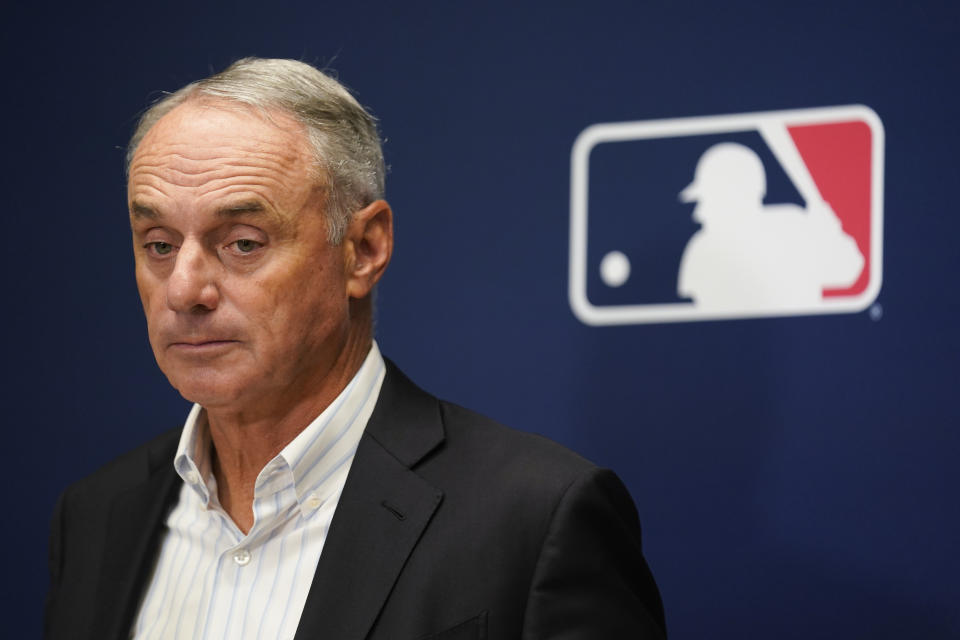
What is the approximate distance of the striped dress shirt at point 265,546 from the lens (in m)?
1.97

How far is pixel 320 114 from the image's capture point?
211 cm

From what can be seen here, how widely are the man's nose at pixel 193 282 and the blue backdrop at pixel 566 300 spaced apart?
2.76ft

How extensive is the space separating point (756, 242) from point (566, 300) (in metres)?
0.39

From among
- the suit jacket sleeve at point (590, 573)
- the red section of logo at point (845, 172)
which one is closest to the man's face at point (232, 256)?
the suit jacket sleeve at point (590, 573)

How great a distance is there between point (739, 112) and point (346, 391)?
3.07 feet

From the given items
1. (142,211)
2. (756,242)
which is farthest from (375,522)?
(756,242)

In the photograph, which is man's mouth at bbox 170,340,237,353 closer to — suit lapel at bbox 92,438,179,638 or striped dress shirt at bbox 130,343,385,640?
striped dress shirt at bbox 130,343,385,640

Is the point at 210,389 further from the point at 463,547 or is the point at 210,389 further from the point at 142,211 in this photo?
the point at 463,547

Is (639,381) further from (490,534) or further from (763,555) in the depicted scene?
(490,534)

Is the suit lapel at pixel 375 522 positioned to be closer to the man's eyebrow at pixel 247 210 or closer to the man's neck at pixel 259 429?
the man's neck at pixel 259 429

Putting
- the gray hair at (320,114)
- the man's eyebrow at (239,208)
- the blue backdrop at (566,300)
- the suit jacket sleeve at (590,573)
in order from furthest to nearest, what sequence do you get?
the blue backdrop at (566,300) → the gray hair at (320,114) → the man's eyebrow at (239,208) → the suit jacket sleeve at (590,573)

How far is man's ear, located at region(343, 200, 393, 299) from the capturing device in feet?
6.95

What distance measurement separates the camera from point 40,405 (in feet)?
10.3

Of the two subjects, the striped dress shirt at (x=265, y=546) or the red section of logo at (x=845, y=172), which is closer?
the striped dress shirt at (x=265, y=546)
